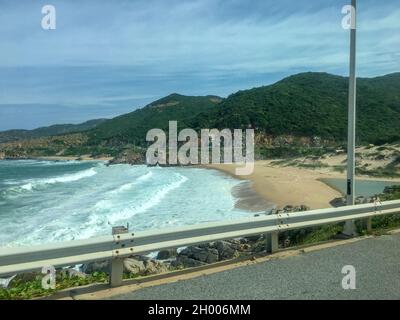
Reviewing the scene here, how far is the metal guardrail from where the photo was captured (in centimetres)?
538

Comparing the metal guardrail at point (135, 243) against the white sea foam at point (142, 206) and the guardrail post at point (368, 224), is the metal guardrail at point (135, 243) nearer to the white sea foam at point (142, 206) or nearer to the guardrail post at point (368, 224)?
the guardrail post at point (368, 224)

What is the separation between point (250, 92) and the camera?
15088cm

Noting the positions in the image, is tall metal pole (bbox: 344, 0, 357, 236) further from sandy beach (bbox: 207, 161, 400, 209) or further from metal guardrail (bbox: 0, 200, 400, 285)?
sandy beach (bbox: 207, 161, 400, 209)

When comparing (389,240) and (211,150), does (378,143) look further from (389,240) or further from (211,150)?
(389,240)

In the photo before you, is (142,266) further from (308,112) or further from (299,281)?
(308,112)

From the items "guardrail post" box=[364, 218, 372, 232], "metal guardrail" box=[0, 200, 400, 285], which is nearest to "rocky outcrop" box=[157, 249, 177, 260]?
"guardrail post" box=[364, 218, 372, 232]

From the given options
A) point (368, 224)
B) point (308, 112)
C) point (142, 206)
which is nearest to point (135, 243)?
point (368, 224)

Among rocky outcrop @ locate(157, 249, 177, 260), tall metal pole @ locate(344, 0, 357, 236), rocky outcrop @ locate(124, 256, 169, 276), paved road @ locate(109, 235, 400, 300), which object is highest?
tall metal pole @ locate(344, 0, 357, 236)

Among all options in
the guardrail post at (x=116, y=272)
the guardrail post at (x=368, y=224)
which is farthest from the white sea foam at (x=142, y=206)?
the guardrail post at (x=116, y=272)

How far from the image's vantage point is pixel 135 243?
625 centimetres

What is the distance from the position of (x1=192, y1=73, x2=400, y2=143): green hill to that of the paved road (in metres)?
88.8

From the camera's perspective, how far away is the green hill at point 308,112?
105562mm
